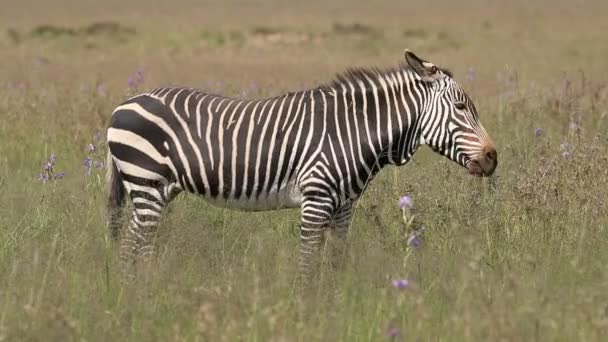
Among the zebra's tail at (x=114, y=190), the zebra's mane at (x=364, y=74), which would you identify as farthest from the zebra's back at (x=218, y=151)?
the zebra's mane at (x=364, y=74)

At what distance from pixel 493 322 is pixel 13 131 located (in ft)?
23.8

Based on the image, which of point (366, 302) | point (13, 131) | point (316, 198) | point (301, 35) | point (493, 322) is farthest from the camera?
point (301, 35)

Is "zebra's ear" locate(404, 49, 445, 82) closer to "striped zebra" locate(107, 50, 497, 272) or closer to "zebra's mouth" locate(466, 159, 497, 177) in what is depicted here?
"striped zebra" locate(107, 50, 497, 272)

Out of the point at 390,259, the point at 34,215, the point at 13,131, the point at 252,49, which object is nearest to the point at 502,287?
the point at 390,259

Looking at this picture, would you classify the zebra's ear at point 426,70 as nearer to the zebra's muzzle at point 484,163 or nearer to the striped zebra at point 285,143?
the striped zebra at point 285,143

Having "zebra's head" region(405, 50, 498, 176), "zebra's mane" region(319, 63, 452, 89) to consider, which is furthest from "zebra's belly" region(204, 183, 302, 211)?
"zebra's head" region(405, 50, 498, 176)

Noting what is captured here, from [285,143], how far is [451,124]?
1034 millimetres

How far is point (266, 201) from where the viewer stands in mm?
6309

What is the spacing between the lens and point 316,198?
6.03 meters

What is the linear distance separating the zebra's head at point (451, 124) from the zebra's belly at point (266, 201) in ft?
3.00

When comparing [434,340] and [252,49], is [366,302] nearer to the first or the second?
[434,340]

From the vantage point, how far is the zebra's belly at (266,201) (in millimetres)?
6270

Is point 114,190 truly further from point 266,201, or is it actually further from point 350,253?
point 350,253

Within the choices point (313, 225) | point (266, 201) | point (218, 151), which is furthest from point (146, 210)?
point (313, 225)
